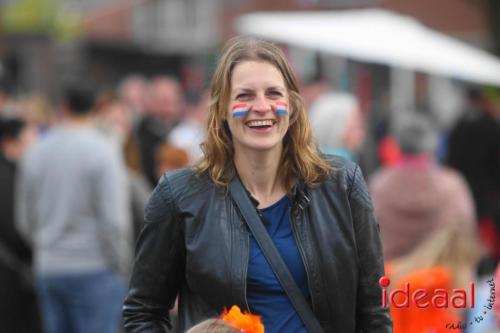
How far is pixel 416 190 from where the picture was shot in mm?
7004

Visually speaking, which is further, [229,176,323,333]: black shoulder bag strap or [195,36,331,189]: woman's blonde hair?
[195,36,331,189]: woman's blonde hair

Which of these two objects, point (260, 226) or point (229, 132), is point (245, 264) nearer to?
point (260, 226)

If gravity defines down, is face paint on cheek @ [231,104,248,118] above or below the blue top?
above

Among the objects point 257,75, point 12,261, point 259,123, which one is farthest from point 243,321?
point 12,261

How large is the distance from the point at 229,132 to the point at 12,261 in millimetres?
4475

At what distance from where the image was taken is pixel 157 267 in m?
3.36

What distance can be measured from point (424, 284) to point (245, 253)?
210 centimetres

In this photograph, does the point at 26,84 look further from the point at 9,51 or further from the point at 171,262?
the point at 171,262

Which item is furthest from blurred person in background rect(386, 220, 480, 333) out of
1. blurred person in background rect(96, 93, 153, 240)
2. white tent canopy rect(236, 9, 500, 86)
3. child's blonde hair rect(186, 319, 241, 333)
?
white tent canopy rect(236, 9, 500, 86)

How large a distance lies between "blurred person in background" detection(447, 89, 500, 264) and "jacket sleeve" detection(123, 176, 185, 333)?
8.88 meters

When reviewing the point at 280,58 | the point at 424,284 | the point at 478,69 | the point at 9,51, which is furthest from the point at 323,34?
the point at 9,51

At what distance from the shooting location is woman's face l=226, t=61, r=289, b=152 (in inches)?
Answer: 129

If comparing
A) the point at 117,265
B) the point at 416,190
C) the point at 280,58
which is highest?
the point at 280,58

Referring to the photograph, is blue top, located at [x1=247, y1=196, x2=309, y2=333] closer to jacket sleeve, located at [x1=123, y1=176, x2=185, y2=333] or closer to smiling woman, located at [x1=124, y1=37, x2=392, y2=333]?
smiling woman, located at [x1=124, y1=37, x2=392, y2=333]
